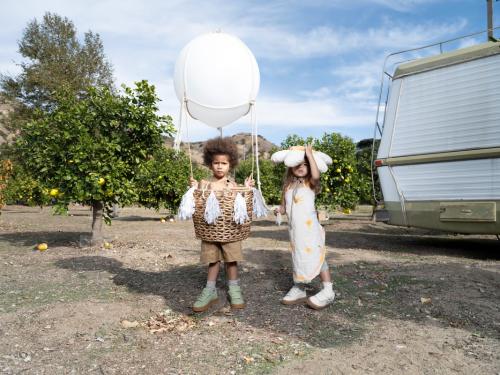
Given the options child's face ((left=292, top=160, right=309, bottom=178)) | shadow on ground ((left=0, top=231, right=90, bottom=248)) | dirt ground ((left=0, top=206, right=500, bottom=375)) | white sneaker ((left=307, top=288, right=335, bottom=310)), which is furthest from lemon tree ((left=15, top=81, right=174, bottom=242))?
white sneaker ((left=307, top=288, right=335, bottom=310))

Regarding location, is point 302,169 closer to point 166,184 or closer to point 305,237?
point 305,237

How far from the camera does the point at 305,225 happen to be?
4.69 m

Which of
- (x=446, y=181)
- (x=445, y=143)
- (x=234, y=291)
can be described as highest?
(x=445, y=143)

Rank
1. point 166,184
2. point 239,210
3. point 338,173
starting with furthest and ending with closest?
1. point 166,184
2. point 338,173
3. point 239,210

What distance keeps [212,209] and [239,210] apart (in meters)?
0.28

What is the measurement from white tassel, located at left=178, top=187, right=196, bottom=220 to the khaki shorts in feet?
1.45

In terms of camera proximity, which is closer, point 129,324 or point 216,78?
point 129,324

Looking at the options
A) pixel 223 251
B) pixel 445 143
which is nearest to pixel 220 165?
pixel 223 251

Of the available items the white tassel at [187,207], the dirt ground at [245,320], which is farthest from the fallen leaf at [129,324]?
the white tassel at [187,207]

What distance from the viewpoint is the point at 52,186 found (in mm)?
8430

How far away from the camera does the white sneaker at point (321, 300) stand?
15.1 ft

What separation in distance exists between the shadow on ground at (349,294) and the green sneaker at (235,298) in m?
0.09

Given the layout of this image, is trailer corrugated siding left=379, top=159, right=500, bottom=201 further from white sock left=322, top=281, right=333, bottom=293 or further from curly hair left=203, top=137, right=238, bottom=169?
curly hair left=203, top=137, right=238, bottom=169

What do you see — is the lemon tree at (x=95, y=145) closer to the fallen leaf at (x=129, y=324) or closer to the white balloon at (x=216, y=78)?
the white balloon at (x=216, y=78)
